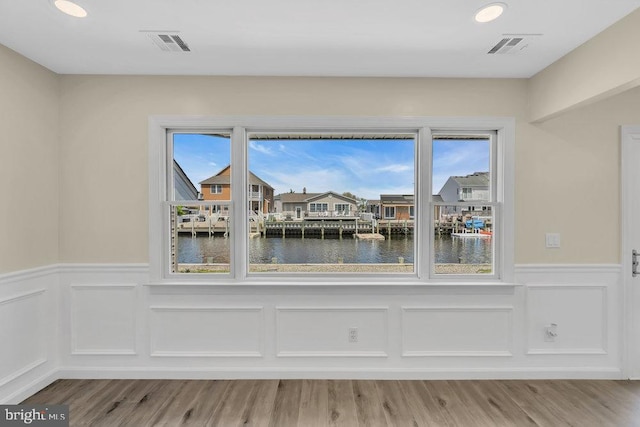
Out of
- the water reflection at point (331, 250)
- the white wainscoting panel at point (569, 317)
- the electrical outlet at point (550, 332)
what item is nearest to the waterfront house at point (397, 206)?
the water reflection at point (331, 250)

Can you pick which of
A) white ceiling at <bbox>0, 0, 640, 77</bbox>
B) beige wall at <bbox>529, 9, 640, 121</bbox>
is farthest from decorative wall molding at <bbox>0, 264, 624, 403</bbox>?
white ceiling at <bbox>0, 0, 640, 77</bbox>

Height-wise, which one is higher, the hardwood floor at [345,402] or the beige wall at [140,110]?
the beige wall at [140,110]

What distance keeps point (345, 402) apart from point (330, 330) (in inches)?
21.1

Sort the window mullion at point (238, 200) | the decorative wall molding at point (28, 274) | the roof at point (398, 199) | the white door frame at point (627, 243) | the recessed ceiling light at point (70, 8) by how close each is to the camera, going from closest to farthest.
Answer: the recessed ceiling light at point (70, 8), the decorative wall molding at point (28, 274), the white door frame at point (627, 243), the window mullion at point (238, 200), the roof at point (398, 199)

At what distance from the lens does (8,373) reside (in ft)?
7.38

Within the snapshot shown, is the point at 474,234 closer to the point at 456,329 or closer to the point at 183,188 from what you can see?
the point at 456,329

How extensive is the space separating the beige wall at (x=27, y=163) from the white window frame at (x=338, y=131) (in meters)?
0.77

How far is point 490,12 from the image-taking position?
1792 mm

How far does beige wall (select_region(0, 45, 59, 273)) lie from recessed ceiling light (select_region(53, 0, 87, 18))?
817 mm

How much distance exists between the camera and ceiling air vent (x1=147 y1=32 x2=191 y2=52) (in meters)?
2.05

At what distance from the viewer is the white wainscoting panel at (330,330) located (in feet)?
8.68

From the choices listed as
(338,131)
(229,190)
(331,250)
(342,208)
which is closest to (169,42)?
(229,190)

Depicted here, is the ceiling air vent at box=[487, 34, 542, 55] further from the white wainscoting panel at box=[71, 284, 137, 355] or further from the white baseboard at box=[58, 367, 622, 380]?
the white wainscoting panel at box=[71, 284, 137, 355]

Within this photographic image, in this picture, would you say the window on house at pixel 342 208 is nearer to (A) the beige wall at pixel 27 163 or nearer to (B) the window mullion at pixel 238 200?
(B) the window mullion at pixel 238 200
